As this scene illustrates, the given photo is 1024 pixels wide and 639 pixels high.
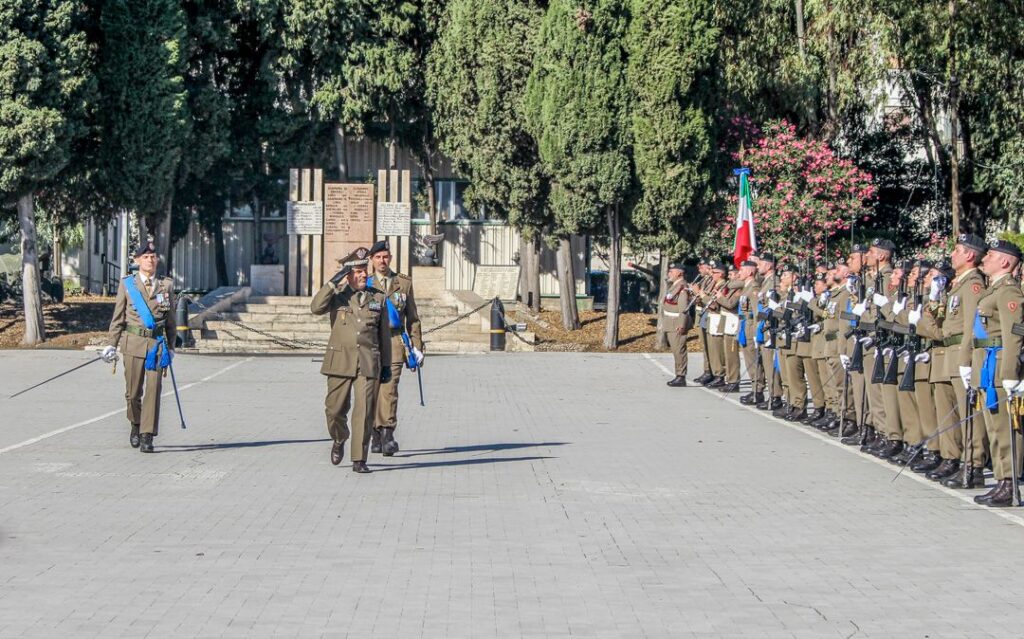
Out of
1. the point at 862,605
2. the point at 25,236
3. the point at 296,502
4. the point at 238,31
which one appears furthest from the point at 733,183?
the point at 862,605

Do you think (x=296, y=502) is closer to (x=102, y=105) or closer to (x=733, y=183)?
(x=102, y=105)

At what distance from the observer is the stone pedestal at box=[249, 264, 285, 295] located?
39750mm

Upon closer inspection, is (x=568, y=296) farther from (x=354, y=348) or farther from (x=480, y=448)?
(x=354, y=348)

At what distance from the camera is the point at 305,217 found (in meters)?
36.9

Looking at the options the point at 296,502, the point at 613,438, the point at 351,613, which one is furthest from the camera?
the point at 613,438

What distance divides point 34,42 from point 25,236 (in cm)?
419

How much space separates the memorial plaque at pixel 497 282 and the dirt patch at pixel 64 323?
34.0 ft

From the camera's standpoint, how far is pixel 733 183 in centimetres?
3897

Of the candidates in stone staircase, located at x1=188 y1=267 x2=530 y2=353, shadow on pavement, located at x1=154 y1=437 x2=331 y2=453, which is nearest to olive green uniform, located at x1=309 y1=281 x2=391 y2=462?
shadow on pavement, located at x1=154 y1=437 x2=331 y2=453

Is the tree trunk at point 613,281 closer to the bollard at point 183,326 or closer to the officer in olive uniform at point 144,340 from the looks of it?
the bollard at point 183,326

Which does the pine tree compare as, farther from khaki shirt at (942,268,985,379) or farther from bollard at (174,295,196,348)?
Result: khaki shirt at (942,268,985,379)

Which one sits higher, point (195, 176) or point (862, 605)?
point (195, 176)

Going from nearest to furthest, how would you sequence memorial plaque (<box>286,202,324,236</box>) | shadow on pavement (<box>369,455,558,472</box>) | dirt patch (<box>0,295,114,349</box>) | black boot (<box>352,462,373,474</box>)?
black boot (<box>352,462,373,474</box>)
shadow on pavement (<box>369,455,558,472</box>)
dirt patch (<box>0,295,114,349</box>)
memorial plaque (<box>286,202,324,236</box>)

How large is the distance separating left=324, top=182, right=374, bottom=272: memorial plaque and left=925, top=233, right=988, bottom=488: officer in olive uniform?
2423 cm
